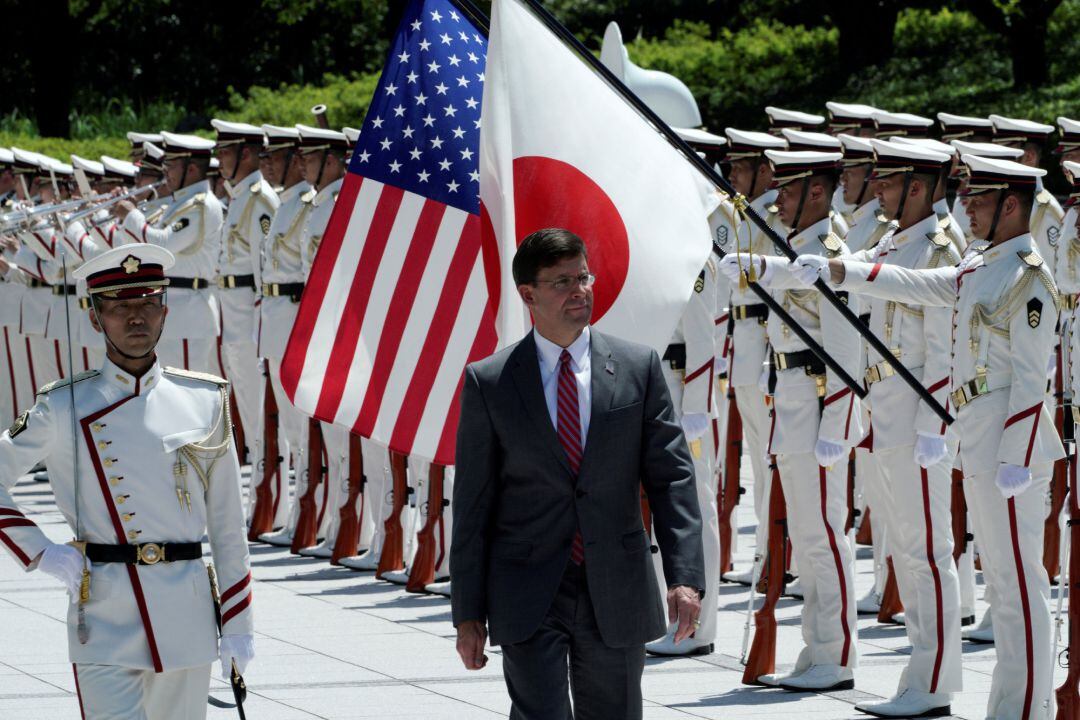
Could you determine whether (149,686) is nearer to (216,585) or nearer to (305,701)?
(216,585)

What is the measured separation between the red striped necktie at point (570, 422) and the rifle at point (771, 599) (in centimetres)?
329

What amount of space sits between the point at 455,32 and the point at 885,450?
255 cm

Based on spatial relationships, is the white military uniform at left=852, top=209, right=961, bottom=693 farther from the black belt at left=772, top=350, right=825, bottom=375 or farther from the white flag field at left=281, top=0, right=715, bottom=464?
the white flag field at left=281, top=0, right=715, bottom=464

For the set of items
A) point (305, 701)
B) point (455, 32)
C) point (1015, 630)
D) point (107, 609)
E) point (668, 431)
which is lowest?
point (305, 701)

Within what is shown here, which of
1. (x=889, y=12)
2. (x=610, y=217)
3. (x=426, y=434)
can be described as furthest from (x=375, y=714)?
(x=889, y=12)

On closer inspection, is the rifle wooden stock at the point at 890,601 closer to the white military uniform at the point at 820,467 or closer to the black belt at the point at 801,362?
the white military uniform at the point at 820,467

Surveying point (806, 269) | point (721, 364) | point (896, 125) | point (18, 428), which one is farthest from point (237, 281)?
point (18, 428)

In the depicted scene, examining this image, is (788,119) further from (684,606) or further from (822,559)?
(684,606)

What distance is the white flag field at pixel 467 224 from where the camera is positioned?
22.5ft

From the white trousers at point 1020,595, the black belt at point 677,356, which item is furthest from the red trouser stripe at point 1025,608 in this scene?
the black belt at point 677,356

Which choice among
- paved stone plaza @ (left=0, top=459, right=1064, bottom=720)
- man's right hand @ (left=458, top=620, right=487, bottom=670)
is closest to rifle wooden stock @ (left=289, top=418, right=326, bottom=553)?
paved stone plaza @ (left=0, top=459, right=1064, bottom=720)

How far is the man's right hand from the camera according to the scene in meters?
5.26

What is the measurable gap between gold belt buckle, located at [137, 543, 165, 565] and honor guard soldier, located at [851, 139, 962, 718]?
11.6 ft

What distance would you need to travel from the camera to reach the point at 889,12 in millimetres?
24094
